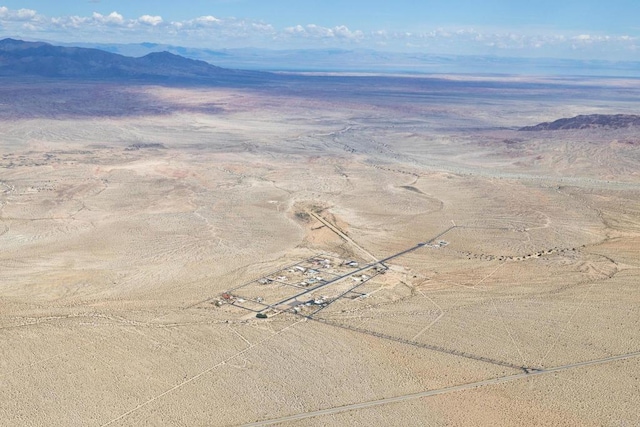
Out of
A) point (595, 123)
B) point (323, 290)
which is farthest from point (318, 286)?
point (595, 123)

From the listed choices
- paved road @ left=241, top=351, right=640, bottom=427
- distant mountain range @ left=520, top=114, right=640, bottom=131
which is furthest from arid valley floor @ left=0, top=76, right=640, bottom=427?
distant mountain range @ left=520, top=114, right=640, bottom=131

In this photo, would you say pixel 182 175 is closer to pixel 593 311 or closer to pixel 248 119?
pixel 593 311

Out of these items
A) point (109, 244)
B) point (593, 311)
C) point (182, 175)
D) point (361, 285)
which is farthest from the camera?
point (182, 175)

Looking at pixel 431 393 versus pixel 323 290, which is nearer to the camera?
pixel 431 393

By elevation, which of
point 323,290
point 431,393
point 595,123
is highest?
point 595,123

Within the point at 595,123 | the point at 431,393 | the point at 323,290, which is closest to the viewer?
the point at 431,393

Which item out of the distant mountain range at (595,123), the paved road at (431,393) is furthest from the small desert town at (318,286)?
the distant mountain range at (595,123)

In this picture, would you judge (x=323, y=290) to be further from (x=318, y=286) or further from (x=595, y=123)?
(x=595, y=123)

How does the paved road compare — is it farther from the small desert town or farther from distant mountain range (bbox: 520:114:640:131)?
distant mountain range (bbox: 520:114:640:131)

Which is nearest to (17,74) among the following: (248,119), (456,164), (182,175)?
(248,119)
